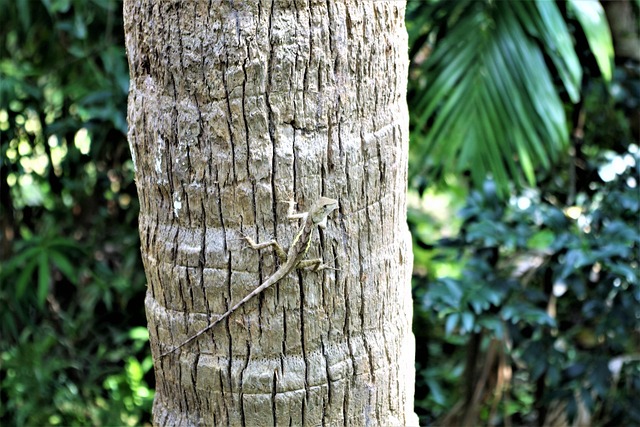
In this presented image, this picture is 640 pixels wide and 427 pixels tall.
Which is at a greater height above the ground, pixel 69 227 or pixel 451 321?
pixel 69 227

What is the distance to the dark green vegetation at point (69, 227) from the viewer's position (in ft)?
10.2

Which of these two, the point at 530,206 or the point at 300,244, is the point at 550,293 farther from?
the point at 300,244

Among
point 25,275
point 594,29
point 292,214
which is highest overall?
point 594,29

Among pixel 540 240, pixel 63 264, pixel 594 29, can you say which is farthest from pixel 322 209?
pixel 540 240

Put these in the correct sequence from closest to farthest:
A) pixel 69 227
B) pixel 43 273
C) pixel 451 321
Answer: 1. pixel 451 321
2. pixel 43 273
3. pixel 69 227

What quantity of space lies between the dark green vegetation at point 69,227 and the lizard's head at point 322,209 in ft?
5.63

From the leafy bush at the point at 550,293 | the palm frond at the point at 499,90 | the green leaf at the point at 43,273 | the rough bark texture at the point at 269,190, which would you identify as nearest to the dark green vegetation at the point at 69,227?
the green leaf at the point at 43,273

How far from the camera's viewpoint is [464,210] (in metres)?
2.91

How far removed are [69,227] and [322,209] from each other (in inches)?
103

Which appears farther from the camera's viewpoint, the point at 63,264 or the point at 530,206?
the point at 63,264

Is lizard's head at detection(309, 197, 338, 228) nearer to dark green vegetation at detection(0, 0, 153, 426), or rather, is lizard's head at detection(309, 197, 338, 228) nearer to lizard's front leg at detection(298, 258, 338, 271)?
lizard's front leg at detection(298, 258, 338, 271)

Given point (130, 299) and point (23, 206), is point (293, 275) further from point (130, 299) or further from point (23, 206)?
point (23, 206)

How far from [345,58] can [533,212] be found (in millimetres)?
1766

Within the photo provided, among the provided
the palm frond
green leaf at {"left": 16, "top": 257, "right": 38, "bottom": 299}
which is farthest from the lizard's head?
green leaf at {"left": 16, "top": 257, "right": 38, "bottom": 299}
